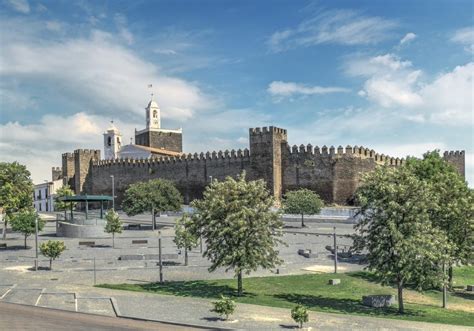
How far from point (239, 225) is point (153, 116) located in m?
90.4

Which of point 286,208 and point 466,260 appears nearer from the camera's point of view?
point 466,260

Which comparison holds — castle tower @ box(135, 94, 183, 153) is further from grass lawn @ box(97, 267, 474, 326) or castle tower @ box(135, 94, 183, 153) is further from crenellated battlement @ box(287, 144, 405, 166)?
grass lawn @ box(97, 267, 474, 326)

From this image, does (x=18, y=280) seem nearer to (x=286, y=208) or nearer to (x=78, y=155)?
(x=286, y=208)

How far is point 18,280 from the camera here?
99.1ft

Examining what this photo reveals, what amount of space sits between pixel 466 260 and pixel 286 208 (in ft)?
96.0

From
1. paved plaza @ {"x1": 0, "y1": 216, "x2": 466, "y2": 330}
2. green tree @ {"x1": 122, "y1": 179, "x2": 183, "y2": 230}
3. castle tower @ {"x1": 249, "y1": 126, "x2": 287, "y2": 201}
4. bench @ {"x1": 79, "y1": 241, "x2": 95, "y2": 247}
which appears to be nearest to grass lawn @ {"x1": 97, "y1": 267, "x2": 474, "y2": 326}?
paved plaza @ {"x1": 0, "y1": 216, "x2": 466, "y2": 330}

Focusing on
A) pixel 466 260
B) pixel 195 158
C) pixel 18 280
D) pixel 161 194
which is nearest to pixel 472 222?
pixel 466 260

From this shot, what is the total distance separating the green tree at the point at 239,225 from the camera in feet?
91.7

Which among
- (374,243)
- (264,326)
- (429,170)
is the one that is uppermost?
(429,170)

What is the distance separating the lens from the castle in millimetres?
74250

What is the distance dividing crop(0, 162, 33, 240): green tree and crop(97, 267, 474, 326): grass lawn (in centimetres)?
2445

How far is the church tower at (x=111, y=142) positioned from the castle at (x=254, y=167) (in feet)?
37.2

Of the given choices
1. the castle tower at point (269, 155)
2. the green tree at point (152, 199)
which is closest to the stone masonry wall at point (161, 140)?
the castle tower at point (269, 155)

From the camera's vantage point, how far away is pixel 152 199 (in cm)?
6016
